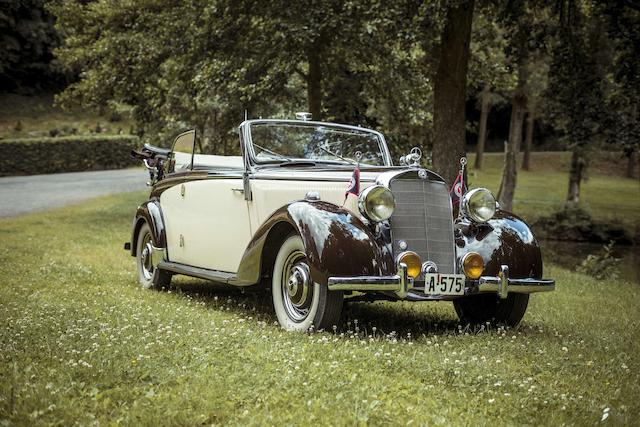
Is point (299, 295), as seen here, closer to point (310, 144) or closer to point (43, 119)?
point (310, 144)

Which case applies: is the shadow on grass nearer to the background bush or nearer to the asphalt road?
the asphalt road

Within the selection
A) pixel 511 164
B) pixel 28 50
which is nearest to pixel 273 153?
pixel 511 164

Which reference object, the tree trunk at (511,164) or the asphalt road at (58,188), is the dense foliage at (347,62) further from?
the tree trunk at (511,164)

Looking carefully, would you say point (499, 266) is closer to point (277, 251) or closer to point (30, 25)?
point (277, 251)

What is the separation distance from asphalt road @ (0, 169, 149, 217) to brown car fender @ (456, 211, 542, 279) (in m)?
14.0

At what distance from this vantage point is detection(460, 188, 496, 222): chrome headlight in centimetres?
637

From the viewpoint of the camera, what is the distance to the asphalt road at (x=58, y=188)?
20.0 metres

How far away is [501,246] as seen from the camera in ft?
20.6

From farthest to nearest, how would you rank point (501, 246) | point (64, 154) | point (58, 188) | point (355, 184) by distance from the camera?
point (64, 154) < point (58, 188) < point (501, 246) < point (355, 184)

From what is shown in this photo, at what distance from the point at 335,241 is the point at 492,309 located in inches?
80.3

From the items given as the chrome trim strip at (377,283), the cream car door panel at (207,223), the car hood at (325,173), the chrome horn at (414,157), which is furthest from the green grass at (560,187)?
the chrome trim strip at (377,283)

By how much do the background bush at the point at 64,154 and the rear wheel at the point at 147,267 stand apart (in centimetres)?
2049

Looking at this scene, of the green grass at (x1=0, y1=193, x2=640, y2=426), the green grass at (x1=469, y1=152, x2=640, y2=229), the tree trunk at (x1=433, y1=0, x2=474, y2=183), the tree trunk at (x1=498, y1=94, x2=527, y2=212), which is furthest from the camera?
the green grass at (x1=469, y1=152, x2=640, y2=229)

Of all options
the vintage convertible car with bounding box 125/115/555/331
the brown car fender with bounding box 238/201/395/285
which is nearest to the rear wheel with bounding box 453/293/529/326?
the vintage convertible car with bounding box 125/115/555/331
